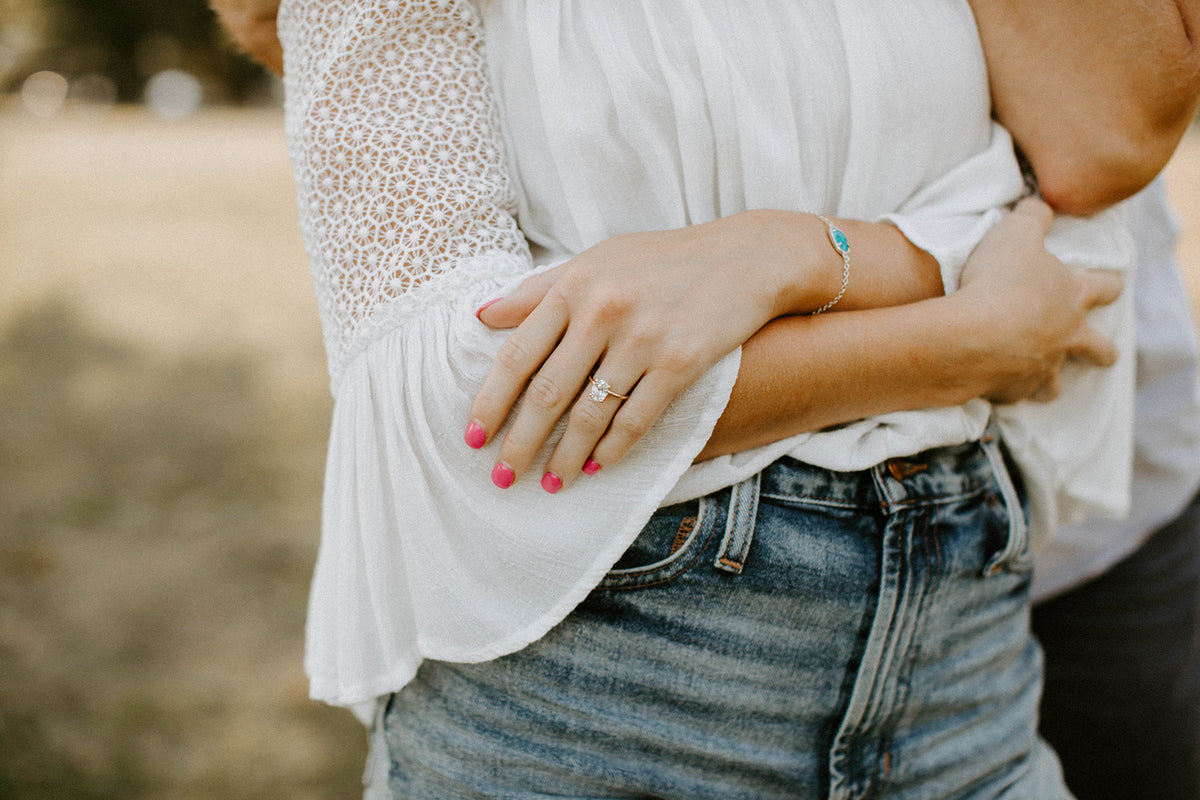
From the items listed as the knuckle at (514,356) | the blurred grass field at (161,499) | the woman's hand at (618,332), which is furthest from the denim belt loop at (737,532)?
the blurred grass field at (161,499)

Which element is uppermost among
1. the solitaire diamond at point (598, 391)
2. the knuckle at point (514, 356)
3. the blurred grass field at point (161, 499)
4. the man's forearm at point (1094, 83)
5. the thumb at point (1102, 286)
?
the man's forearm at point (1094, 83)

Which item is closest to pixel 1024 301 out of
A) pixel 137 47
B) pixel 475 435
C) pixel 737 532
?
pixel 737 532

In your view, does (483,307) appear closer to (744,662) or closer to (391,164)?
(391,164)

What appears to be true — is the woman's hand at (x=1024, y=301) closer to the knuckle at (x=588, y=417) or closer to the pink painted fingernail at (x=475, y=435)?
the knuckle at (x=588, y=417)

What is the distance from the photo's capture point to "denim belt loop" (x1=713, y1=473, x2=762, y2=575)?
0.87 m

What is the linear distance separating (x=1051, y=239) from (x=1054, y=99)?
20 centimetres

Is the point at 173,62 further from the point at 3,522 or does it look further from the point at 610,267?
the point at 610,267

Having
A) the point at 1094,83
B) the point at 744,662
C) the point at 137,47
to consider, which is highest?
the point at 1094,83

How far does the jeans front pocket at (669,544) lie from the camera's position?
2.85 feet

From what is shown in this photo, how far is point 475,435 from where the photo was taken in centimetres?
80

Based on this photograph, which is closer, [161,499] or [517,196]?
[517,196]

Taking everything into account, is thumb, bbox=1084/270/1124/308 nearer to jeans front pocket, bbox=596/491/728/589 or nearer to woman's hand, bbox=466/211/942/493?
woman's hand, bbox=466/211/942/493

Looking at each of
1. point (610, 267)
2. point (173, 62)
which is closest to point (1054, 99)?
point (610, 267)

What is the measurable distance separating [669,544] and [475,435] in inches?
9.8
